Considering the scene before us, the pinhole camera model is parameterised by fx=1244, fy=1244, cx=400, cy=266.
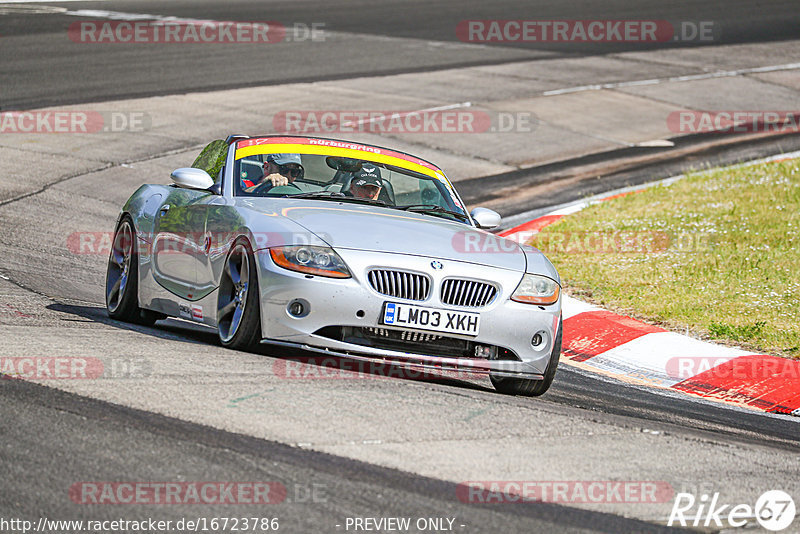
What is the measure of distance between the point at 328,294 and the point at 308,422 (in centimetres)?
135

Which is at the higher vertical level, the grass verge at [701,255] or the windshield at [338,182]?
the windshield at [338,182]

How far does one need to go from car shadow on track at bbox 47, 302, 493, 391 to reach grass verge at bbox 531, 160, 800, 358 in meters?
2.49

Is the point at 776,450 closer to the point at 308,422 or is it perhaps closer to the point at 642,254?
the point at 308,422

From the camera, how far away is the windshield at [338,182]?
815cm

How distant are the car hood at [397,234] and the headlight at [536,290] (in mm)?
101

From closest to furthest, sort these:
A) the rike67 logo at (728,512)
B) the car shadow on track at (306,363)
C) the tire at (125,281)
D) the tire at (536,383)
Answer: the rike67 logo at (728,512) → the car shadow on track at (306,363) → the tire at (536,383) → the tire at (125,281)

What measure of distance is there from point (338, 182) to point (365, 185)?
193mm

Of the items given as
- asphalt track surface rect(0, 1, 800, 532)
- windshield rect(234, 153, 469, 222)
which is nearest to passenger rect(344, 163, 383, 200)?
windshield rect(234, 153, 469, 222)

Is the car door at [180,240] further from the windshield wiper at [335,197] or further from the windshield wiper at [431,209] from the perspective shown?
the windshield wiper at [431,209]

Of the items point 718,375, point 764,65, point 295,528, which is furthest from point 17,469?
point 764,65

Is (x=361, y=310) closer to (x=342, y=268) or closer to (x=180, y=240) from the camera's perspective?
(x=342, y=268)

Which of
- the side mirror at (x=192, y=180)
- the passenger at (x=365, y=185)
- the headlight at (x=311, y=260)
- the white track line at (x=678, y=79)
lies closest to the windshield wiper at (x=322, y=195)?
the passenger at (x=365, y=185)

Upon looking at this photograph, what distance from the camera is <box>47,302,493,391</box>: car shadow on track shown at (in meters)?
6.73

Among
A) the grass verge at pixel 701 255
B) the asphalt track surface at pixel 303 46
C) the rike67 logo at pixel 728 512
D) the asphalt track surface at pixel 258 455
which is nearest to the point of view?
the asphalt track surface at pixel 258 455
